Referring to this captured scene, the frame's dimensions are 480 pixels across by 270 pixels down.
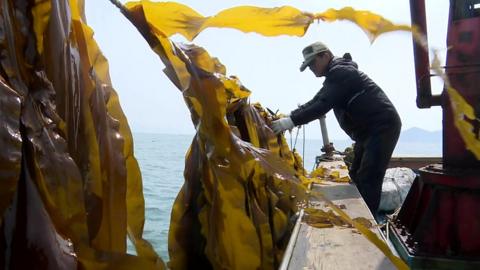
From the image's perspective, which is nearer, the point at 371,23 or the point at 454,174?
the point at 371,23

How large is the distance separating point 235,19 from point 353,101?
127 inches

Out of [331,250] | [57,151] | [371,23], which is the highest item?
[371,23]

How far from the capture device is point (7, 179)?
2.35ft

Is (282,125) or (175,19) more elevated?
(175,19)

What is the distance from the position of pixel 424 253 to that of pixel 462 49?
3.27 feet

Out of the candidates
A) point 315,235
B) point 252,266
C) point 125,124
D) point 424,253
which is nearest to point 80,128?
point 125,124

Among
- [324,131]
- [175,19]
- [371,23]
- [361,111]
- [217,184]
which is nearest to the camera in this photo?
[371,23]

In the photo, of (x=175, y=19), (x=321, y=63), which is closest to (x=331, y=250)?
(x=175, y=19)

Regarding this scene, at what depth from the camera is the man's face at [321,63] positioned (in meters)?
4.34

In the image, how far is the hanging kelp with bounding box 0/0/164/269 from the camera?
738mm

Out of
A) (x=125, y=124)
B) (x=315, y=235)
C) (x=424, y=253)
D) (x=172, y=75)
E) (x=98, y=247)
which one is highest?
(x=172, y=75)

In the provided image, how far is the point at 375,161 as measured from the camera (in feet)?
13.3

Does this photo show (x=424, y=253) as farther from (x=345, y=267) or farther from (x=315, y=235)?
(x=345, y=267)

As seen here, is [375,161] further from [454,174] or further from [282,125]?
[454,174]
